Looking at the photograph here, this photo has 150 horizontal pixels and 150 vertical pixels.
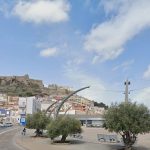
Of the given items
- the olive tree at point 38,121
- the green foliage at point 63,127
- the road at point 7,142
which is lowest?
the road at point 7,142

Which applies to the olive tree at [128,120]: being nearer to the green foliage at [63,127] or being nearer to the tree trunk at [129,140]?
the tree trunk at [129,140]

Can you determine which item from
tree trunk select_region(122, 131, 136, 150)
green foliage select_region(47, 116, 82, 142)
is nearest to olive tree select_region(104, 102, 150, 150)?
tree trunk select_region(122, 131, 136, 150)

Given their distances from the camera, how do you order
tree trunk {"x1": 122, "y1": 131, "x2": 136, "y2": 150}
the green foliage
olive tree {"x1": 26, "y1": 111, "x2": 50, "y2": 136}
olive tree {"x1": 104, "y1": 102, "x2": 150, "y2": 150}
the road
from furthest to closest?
olive tree {"x1": 26, "y1": 111, "x2": 50, "y2": 136} → the green foliage → the road → tree trunk {"x1": 122, "y1": 131, "x2": 136, "y2": 150} → olive tree {"x1": 104, "y1": 102, "x2": 150, "y2": 150}

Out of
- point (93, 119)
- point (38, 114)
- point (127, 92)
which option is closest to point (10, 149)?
point (127, 92)

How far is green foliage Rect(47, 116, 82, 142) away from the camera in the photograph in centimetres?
4609

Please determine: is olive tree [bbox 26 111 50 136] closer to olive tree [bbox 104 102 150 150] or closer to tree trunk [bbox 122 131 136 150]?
olive tree [bbox 104 102 150 150]

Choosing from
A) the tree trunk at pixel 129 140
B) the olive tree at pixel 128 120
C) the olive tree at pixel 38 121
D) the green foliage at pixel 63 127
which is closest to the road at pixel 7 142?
the olive tree at pixel 38 121

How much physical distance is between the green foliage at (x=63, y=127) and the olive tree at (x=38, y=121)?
16035 mm

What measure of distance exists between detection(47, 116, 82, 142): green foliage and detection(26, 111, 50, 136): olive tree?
16035 mm

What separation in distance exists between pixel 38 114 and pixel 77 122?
1833 cm

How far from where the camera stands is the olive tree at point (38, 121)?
207ft

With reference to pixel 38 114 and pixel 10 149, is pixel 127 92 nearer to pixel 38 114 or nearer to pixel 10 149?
pixel 10 149

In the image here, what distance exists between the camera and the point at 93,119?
163000 millimetres

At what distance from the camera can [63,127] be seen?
46.3 meters
